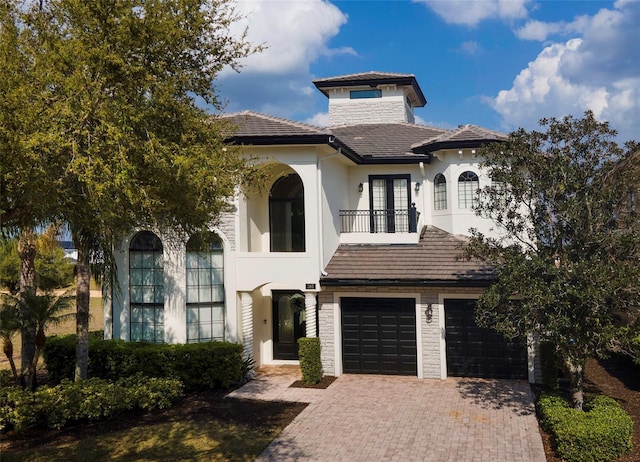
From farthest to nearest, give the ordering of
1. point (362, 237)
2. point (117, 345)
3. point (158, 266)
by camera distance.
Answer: point (362, 237), point (158, 266), point (117, 345)

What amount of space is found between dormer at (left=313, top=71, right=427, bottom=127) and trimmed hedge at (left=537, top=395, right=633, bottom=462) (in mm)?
16413

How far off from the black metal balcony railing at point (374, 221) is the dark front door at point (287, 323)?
302cm

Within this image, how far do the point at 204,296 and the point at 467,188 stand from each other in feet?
30.4

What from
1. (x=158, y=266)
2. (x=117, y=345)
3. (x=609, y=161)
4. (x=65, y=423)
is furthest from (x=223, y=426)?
(x=609, y=161)

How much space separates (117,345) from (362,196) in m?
9.43

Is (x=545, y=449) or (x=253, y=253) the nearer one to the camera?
(x=545, y=449)

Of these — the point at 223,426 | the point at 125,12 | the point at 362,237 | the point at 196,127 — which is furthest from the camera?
the point at 362,237

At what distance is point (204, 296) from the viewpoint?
16750 mm

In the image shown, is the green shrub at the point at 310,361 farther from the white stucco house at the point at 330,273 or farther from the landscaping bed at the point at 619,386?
the landscaping bed at the point at 619,386

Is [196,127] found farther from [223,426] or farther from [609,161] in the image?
[609,161]

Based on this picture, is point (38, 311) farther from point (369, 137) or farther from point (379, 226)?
point (369, 137)

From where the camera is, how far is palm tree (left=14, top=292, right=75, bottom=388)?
44.4 ft

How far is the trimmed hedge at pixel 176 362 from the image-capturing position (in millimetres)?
15055

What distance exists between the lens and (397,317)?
54.0 feet
